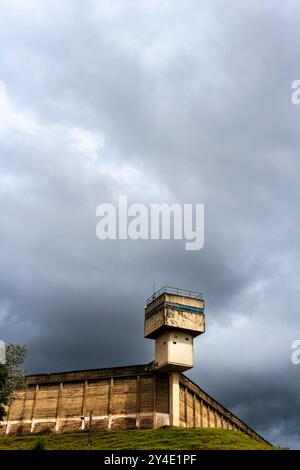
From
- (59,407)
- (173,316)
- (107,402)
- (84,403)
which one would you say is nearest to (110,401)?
(107,402)

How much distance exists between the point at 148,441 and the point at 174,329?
47.8ft

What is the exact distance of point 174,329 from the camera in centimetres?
6131

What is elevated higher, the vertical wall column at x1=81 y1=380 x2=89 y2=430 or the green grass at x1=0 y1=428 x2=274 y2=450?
the vertical wall column at x1=81 y1=380 x2=89 y2=430

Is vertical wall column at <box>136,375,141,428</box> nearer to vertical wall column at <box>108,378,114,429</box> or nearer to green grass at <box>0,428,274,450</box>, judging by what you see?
green grass at <box>0,428,274,450</box>

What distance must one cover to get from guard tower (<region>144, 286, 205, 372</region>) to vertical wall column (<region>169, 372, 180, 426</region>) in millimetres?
1031

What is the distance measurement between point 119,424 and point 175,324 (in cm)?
1305

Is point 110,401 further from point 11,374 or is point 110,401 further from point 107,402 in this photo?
point 11,374

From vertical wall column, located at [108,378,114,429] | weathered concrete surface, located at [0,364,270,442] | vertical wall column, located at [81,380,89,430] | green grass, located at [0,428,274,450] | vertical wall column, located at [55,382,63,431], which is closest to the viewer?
green grass, located at [0,428,274,450]

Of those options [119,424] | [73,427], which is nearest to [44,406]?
[73,427]

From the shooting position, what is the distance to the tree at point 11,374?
49.4m

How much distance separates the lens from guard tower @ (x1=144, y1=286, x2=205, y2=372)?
60531 mm

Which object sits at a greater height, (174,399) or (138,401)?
(174,399)

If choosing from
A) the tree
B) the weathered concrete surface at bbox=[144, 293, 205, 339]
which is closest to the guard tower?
the weathered concrete surface at bbox=[144, 293, 205, 339]
